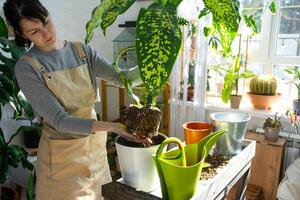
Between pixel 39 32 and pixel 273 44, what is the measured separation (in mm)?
1919


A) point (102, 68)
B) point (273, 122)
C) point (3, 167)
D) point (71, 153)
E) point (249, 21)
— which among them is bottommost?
point (3, 167)

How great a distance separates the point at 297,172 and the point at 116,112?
1.76 metres

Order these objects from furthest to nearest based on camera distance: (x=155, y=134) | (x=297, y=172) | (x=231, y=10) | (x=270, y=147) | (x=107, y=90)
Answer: (x=107, y=90) → (x=270, y=147) → (x=297, y=172) → (x=155, y=134) → (x=231, y=10)

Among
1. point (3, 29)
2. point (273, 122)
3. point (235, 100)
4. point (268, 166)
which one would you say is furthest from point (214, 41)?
point (3, 29)

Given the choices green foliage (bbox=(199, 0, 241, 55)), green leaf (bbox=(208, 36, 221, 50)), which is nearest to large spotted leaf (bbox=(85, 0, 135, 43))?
green foliage (bbox=(199, 0, 241, 55))

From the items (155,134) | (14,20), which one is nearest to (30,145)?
(14,20)

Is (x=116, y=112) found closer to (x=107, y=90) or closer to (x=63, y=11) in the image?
(x=107, y=90)

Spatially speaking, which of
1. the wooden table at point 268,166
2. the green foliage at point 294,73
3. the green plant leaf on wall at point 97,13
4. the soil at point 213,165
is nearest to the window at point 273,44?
the green foliage at point 294,73

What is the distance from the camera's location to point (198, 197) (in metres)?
0.70

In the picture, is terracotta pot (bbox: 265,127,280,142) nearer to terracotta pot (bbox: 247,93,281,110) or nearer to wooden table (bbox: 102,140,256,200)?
terracotta pot (bbox: 247,93,281,110)

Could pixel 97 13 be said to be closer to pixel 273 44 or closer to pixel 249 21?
pixel 249 21

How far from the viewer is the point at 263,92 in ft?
7.06

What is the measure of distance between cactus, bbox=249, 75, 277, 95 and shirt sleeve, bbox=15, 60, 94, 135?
1.64 meters

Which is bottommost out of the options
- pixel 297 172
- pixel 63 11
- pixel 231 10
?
pixel 297 172
